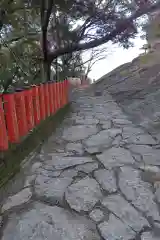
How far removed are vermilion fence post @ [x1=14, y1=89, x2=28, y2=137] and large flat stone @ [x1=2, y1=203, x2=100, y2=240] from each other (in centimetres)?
139

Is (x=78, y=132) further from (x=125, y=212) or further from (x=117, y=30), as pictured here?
(x=117, y=30)

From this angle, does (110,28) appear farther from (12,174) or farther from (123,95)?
(12,174)

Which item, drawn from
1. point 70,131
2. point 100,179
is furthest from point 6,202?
point 70,131

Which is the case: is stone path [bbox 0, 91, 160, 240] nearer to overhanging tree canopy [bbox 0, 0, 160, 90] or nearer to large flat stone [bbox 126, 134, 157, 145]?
large flat stone [bbox 126, 134, 157, 145]

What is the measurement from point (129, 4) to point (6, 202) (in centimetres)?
660

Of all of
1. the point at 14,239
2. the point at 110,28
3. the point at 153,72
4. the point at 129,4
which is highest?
the point at 129,4

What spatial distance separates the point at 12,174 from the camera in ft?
9.47

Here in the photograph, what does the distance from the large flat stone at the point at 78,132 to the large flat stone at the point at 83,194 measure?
1.51 metres

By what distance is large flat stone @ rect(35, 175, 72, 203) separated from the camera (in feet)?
8.02

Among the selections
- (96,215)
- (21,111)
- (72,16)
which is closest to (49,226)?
(96,215)

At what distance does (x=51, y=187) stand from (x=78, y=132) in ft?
6.68

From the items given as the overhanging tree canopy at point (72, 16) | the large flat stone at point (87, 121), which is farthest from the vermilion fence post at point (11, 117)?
the overhanging tree canopy at point (72, 16)

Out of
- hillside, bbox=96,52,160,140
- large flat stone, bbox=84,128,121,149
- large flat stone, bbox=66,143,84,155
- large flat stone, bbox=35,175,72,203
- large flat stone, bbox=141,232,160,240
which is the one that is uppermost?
hillside, bbox=96,52,160,140

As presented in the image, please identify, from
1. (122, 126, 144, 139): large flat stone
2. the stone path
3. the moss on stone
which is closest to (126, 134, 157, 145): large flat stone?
the stone path
